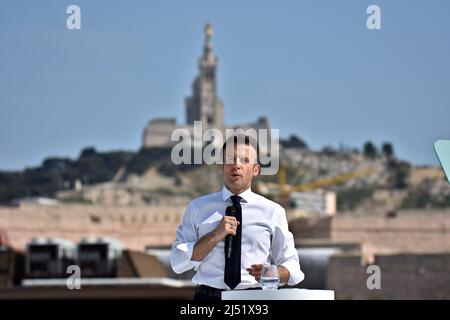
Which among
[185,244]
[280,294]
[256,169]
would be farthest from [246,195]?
[280,294]

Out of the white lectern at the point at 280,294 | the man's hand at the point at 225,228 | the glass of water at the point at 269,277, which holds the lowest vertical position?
the white lectern at the point at 280,294

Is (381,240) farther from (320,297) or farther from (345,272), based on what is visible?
(320,297)

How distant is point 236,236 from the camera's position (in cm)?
502

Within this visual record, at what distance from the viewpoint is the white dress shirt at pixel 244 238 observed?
16.6ft

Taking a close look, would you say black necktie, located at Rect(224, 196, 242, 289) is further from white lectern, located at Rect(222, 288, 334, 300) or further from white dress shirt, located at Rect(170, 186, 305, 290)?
white lectern, located at Rect(222, 288, 334, 300)

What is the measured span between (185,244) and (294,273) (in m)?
0.35

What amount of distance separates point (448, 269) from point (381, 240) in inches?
809

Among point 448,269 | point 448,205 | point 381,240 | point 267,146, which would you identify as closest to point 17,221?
point 381,240

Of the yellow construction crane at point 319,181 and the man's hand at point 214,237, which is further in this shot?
the yellow construction crane at point 319,181

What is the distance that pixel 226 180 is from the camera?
5.10m

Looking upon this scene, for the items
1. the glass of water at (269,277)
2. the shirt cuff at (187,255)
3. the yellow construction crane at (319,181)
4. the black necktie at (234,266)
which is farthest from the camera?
the yellow construction crane at (319,181)

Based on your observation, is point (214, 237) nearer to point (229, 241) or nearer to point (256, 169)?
point (229, 241)

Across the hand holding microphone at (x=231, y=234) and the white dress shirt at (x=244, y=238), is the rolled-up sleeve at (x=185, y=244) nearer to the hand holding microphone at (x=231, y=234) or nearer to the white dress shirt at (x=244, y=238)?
the white dress shirt at (x=244, y=238)

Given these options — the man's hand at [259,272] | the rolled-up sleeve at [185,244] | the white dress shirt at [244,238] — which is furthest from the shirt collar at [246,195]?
the man's hand at [259,272]
